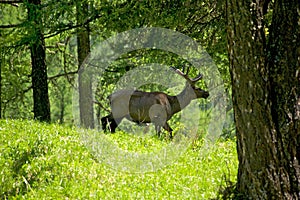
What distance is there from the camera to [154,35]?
14.9 m

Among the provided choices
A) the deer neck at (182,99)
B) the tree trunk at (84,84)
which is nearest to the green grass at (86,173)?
the deer neck at (182,99)

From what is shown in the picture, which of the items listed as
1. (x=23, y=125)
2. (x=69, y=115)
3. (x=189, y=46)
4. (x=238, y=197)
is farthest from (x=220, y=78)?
(x=69, y=115)

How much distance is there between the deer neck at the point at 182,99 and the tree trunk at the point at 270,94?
836 centimetres

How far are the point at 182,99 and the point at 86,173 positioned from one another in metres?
7.11

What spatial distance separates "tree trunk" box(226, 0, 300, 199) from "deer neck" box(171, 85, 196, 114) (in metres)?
8.36

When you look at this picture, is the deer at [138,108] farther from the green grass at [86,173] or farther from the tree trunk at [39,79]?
the green grass at [86,173]

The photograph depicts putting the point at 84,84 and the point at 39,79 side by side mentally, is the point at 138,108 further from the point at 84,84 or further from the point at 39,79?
the point at 39,79

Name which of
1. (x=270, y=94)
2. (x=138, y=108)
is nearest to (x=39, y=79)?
(x=138, y=108)

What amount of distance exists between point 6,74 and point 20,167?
538 inches

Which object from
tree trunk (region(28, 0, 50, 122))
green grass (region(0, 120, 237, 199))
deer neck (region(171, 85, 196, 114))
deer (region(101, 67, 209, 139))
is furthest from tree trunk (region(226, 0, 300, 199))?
tree trunk (region(28, 0, 50, 122))

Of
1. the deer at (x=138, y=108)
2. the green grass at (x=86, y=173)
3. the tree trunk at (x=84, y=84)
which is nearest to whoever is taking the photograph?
the green grass at (x=86, y=173)

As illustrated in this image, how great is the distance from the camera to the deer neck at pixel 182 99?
47.8 feet

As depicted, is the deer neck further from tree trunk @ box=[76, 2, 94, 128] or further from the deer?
tree trunk @ box=[76, 2, 94, 128]

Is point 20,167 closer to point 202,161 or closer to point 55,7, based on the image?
point 202,161
